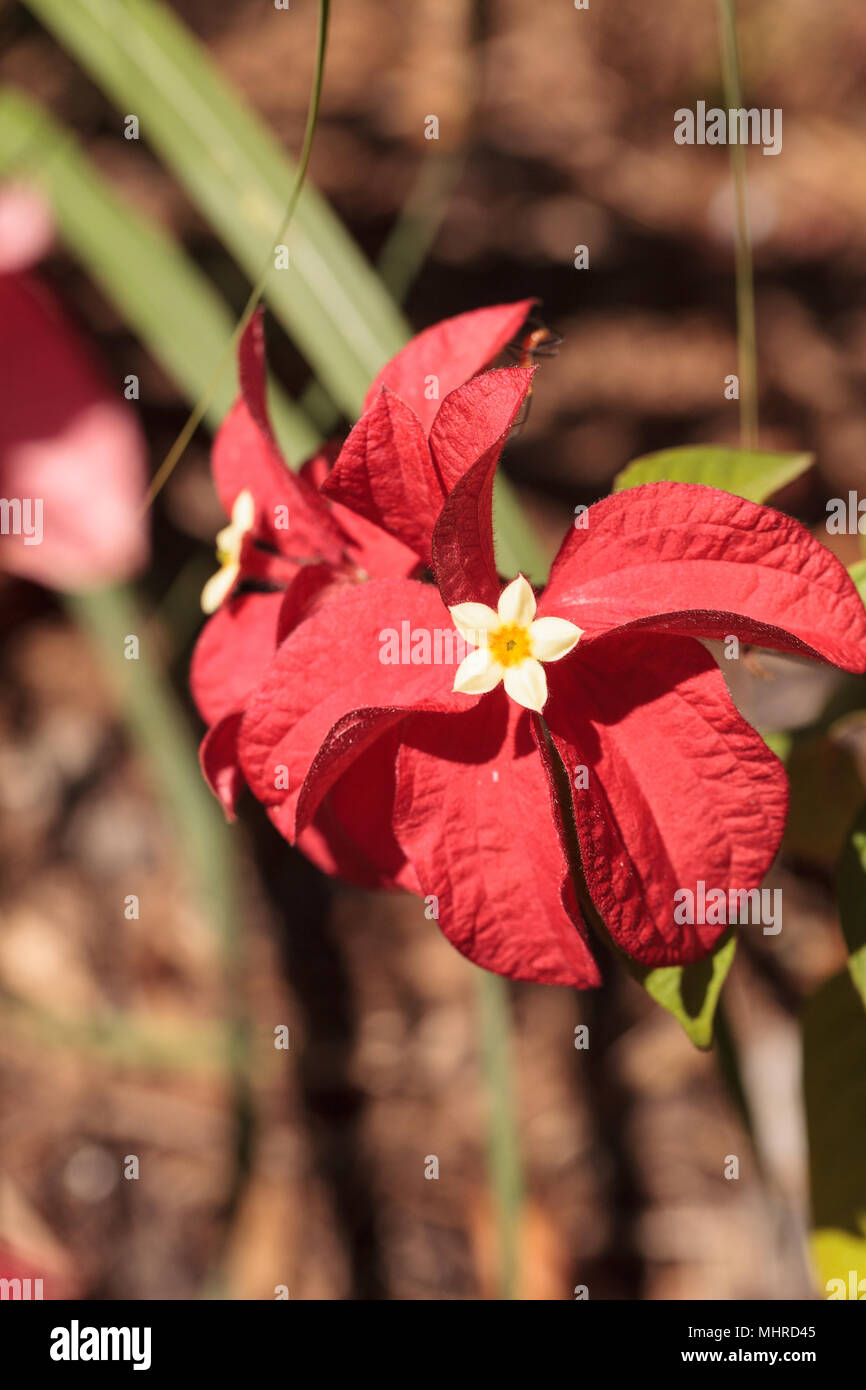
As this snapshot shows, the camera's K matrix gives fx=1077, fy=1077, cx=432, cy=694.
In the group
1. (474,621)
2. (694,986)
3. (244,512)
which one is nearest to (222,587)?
(244,512)

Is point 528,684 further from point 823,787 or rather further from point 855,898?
point 823,787

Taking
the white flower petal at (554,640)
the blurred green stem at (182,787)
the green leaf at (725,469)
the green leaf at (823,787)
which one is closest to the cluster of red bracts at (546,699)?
the white flower petal at (554,640)

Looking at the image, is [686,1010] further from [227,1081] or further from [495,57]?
[495,57]

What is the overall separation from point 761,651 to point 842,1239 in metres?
0.29

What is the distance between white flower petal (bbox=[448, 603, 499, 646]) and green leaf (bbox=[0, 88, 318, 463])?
31 cm

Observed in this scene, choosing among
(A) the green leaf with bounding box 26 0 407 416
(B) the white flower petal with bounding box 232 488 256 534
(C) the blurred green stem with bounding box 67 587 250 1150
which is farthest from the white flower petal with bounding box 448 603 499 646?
(C) the blurred green stem with bounding box 67 587 250 1150

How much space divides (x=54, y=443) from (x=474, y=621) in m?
0.31

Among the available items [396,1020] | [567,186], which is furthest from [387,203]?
[396,1020]

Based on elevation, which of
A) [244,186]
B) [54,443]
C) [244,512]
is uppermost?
[244,186]

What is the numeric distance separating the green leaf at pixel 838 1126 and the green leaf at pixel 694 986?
14 centimetres

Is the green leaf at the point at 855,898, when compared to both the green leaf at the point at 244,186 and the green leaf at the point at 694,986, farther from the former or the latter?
the green leaf at the point at 244,186

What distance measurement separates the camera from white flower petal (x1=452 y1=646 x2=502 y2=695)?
36cm

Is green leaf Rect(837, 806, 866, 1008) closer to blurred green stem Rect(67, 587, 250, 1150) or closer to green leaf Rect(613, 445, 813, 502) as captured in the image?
green leaf Rect(613, 445, 813, 502)

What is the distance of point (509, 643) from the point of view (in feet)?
1.20
